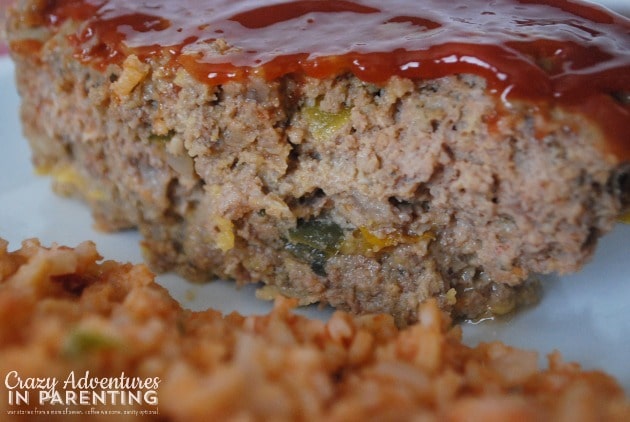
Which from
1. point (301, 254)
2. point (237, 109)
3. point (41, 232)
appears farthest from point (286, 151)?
point (41, 232)

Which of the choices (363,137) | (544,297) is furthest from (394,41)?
(544,297)

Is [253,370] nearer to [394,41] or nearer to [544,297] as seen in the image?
[394,41]

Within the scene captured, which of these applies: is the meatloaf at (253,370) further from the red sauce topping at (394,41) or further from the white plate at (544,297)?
the red sauce topping at (394,41)

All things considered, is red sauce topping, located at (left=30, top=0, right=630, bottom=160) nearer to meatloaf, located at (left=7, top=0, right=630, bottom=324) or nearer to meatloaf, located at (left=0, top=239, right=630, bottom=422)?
meatloaf, located at (left=7, top=0, right=630, bottom=324)

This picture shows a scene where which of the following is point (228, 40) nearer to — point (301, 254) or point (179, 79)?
point (179, 79)

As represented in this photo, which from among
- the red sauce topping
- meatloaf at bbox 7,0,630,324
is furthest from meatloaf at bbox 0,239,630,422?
the red sauce topping

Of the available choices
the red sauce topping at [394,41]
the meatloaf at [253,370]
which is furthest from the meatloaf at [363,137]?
the meatloaf at [253,370]

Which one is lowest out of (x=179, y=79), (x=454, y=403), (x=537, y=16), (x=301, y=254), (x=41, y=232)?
(x=41, y=232)
